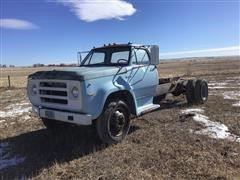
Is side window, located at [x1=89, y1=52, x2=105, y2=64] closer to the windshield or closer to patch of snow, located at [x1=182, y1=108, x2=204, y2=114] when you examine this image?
the windshield

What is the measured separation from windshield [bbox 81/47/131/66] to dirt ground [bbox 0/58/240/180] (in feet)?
5.85

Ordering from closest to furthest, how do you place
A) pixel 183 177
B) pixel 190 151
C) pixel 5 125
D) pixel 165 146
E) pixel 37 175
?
pixel 183 177
pixel 37 175
pixel 190 151
pixel 165 146
pixel 5 125

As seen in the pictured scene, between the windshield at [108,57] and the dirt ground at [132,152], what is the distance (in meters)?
1.78

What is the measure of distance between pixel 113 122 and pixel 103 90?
34.5 inches

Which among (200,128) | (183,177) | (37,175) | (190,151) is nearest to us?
(183,177)

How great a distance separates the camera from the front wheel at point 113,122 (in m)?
6.12

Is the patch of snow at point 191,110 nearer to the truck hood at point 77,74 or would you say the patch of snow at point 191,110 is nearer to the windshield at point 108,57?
the windshield at point 108,57

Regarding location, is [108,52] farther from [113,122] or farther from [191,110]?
[191,110]

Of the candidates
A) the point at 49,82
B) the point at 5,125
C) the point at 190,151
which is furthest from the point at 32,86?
the point at 190,151

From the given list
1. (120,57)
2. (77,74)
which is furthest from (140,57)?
(77,74)

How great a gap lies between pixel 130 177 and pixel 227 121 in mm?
4391

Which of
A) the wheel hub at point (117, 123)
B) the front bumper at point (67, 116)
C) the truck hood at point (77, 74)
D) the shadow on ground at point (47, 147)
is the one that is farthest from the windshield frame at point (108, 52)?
the front bumper at point (67, 116)

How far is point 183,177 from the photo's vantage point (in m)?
4.70

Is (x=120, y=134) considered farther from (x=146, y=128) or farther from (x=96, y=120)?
(x=146, y=128)
